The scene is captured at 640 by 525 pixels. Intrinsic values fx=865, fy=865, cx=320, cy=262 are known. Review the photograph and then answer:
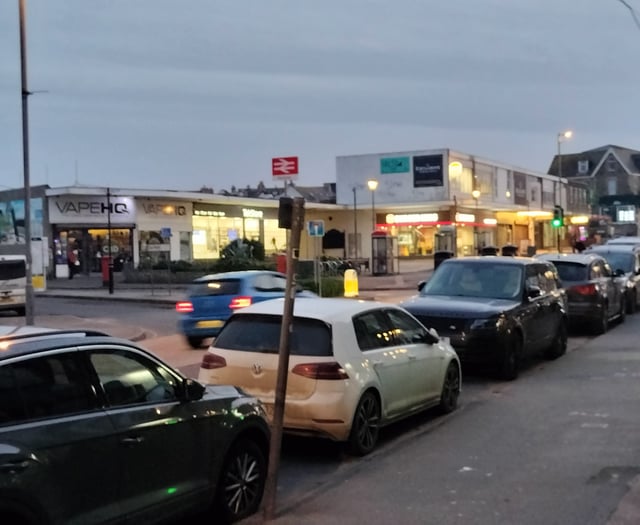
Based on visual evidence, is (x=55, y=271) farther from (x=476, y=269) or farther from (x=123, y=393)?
(x=123, y=393)

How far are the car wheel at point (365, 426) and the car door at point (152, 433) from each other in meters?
2.62

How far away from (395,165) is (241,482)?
57.3 m

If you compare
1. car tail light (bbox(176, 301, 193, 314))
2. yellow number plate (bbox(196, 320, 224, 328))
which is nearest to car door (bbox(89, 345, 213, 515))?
yellow number plate (bbox(196, 320, 224, 328))

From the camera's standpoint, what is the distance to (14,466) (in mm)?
4328

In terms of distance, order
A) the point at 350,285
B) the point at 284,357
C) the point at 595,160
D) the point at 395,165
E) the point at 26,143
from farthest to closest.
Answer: the point at 595,160, the point at 395,165, the point at 350,285, the point at 26,143, the point at 284,357

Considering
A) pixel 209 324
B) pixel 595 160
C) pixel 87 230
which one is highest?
pixel 595 160

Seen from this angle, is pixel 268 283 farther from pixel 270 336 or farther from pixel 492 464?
pixel 492 464

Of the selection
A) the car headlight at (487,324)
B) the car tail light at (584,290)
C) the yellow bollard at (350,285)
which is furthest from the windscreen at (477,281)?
the yellow bollard at (350,285)

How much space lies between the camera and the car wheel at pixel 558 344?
50.4 feet

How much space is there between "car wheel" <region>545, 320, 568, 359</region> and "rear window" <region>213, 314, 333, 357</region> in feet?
26.3

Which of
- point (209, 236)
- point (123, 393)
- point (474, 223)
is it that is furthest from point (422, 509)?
point (474, 223)

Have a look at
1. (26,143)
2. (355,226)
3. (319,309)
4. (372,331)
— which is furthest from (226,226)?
(319,309)

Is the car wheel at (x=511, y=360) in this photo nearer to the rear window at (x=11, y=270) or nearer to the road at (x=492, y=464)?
the road at (x=492, y=464)

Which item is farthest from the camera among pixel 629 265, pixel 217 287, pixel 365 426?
pixel 629 265
